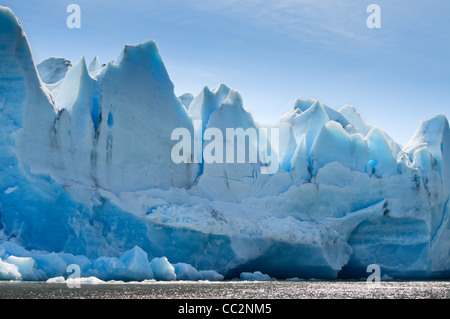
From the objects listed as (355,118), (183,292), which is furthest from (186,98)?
(183,292)

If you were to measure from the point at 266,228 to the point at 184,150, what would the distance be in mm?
3533

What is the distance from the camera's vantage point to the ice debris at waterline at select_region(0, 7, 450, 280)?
55.8 feet

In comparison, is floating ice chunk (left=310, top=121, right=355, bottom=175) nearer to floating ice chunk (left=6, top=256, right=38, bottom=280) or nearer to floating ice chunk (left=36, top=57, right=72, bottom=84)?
floating ice chunk (left=36, top=57, right=72, bottom=84)

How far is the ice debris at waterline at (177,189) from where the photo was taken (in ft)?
55.8

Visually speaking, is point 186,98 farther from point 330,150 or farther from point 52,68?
point 330,150

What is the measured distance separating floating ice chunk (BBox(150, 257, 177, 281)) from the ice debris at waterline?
0.04 m

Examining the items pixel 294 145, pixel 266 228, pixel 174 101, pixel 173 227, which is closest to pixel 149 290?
pixel 173 227

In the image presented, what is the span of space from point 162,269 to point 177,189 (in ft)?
11.0

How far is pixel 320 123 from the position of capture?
24.3m

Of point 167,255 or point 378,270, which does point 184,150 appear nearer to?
point 167,255

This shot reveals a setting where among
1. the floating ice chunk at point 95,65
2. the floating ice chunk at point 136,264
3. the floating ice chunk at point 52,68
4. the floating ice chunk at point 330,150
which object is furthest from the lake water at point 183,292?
the floating ice chunk at point 52,68

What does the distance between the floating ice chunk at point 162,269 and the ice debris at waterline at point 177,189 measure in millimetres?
38

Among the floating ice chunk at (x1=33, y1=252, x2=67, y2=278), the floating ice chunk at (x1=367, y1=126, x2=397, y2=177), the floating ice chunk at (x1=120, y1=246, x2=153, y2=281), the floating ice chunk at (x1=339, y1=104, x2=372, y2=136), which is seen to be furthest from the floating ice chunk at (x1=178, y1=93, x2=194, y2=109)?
the floating ice chunk at (x1=33, y1=252, x2=67, y2=278)

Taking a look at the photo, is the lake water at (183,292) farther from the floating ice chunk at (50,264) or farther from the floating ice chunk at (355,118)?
the floating ice chunk at (355,118)
